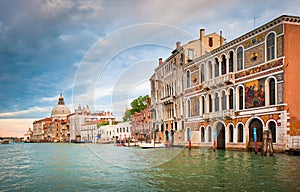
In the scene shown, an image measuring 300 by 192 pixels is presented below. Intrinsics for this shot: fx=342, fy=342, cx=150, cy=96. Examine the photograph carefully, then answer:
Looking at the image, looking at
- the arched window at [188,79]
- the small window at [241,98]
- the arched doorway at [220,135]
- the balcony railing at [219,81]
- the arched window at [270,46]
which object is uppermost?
the arched window at [270,46]

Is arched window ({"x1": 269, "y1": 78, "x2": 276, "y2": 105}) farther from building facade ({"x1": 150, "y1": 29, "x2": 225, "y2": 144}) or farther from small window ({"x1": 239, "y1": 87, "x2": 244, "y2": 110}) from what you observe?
building facade ({"x1": 150, "y1": 29, "x2": 225, "y2": 144})

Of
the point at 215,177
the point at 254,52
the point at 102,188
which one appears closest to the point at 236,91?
the point at 254,52

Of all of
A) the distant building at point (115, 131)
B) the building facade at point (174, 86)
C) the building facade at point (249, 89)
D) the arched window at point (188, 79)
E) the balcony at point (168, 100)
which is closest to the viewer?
the building facade at point (249, 89)

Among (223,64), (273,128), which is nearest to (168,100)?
(223,64)

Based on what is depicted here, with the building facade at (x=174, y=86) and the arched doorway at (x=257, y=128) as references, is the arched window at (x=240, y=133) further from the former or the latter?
the building facade at (x=174, y=86)

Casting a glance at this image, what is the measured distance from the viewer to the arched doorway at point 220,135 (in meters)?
25.6

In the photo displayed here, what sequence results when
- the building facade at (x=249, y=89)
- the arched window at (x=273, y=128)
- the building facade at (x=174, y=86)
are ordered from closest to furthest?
the building facade at (x=249, y=89) < the arched window at (x=273, y=128) < the building facade at (x=174, y=86)

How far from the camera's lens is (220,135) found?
25984mm

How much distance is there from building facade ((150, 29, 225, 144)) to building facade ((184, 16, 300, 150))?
6.97 ft

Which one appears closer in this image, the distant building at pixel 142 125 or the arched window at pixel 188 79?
the arched window at pixel 188 79

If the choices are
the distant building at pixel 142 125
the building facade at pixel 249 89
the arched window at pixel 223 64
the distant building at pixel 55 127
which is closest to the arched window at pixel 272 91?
the building facade at pixel 249 89

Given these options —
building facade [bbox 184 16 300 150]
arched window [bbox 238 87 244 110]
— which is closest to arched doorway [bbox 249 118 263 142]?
building facade [bbox 184 16 300 150]

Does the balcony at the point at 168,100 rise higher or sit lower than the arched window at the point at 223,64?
lower

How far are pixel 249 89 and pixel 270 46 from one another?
3189mm
